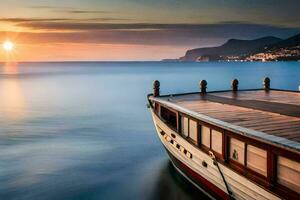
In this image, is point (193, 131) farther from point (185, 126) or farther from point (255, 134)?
point (255, 134)

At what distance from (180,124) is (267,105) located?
4621mm

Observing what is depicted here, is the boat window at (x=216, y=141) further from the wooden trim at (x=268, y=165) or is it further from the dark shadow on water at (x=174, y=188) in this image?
the dark shadow on water at (x=174, y=188)

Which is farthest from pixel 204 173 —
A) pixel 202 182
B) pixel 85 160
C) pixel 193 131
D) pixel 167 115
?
pixel 85 160

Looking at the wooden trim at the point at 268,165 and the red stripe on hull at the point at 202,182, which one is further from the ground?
the wooden trim at the point at 268,165

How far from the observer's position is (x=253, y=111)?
1812 centimetres

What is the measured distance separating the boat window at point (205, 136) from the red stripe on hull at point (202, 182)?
171cm

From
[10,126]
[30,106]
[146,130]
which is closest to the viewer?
[146,130]

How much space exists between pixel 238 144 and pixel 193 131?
432 cm

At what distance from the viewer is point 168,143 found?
73.5 ft

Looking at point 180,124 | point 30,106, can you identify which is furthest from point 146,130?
point 30,106

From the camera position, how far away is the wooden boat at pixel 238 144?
1190 centimetres

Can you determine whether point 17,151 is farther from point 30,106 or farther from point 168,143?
point 30,106

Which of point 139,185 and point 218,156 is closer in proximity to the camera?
point 218,156

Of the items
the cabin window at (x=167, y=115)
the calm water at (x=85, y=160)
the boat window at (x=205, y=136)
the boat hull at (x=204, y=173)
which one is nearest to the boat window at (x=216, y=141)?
the boat window at (x=205, y=136)
